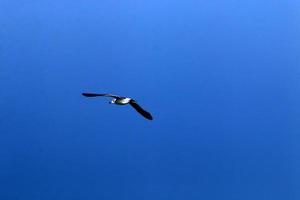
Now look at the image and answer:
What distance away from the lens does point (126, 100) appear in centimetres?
153

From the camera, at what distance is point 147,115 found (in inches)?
62.2

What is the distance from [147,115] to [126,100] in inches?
3.8
